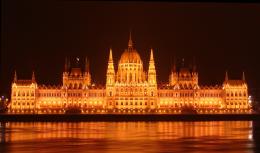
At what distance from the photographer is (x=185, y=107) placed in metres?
42.2

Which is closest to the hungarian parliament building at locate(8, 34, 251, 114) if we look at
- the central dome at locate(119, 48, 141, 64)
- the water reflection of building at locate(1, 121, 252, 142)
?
the central dome at locate(119, 48, 141, 64)

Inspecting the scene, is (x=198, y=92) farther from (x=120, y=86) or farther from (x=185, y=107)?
(x=120, y=86)

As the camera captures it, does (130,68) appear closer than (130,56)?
No

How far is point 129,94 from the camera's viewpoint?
43375 millimetres

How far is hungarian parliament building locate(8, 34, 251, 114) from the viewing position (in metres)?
41.7

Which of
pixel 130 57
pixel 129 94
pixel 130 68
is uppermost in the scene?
pixel 130 57

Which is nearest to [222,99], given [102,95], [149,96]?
[149,96]

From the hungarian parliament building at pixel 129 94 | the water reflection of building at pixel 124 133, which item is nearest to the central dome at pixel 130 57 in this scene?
the hungarian parliament building at pixel 129 94

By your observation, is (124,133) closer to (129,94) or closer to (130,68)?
(129,94)

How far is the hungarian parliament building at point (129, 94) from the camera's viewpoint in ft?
137

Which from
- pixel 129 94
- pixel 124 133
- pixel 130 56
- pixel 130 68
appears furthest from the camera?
pixel 130 68

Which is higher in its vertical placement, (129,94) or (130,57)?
(130,57)

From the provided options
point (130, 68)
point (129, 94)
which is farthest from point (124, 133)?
point (130, 68)

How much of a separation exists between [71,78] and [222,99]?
1137cm
